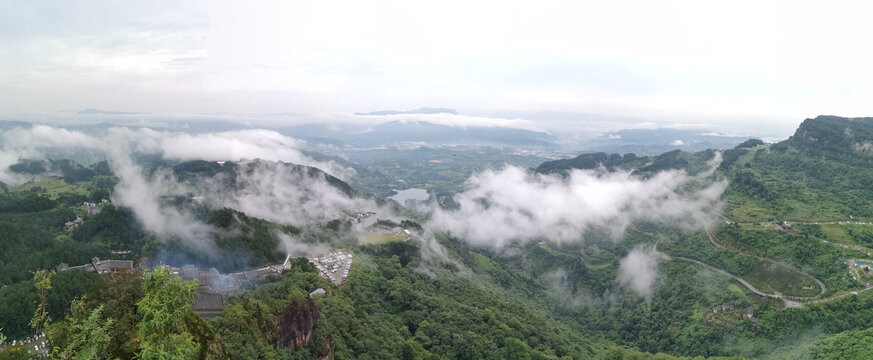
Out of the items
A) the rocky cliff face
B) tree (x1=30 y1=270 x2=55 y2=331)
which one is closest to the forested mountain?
the rocky cliff face

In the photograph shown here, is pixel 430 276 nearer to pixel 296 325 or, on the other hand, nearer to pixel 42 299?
pixel 296 325

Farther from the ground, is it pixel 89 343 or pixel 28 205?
pixel 89 343

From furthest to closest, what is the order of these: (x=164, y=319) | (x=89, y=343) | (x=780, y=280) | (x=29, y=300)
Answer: (x=780, y=280) < (x=29, y=300) < (x=164, y=319) < (x=89, y=343)

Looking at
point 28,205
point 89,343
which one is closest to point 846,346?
point 89,343

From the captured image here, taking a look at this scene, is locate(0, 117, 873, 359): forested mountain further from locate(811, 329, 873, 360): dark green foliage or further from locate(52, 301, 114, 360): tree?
locate(811, 329, 873, 360): dark green foliage

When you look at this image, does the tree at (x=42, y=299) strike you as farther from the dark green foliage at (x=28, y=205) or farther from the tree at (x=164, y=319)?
the dark green foliage at (x=28, y=205)

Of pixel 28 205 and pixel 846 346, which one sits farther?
pixel 28 205

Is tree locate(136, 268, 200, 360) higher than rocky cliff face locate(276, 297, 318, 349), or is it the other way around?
tree locate(136, 268, 200, 360)
